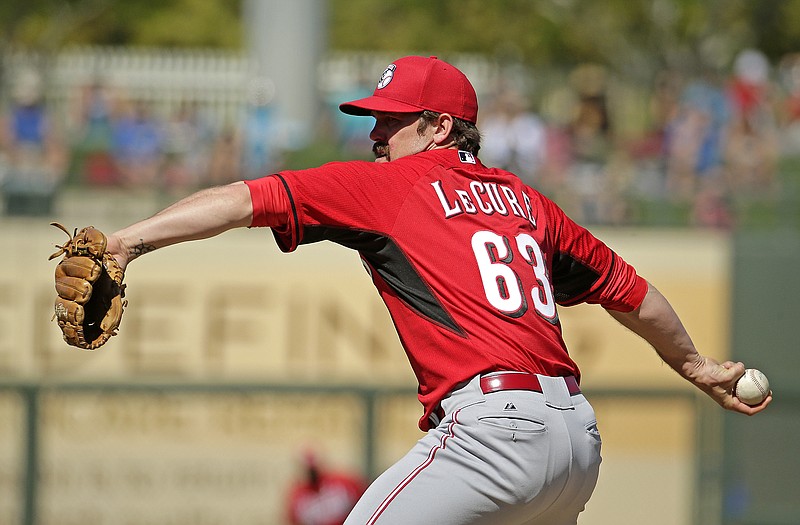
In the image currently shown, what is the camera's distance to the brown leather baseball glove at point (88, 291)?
10.9 feet

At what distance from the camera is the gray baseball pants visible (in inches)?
137

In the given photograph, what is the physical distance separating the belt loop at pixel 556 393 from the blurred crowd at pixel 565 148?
6.91 metres

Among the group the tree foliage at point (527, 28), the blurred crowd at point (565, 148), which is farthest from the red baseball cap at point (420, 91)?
the tree foliage at point (527, 28)

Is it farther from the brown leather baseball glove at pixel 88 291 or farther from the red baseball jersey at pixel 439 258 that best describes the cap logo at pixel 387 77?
the brown leather baseball glove at pixel 88 291

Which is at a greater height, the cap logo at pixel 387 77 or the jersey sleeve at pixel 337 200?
the cap logo at pixel 387 77

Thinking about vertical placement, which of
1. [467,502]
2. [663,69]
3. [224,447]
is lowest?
[224,447]

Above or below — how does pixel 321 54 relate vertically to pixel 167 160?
above

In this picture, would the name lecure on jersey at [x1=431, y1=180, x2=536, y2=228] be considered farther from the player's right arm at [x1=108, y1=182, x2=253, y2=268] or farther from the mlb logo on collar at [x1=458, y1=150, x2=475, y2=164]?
the player's right arm at [x1=108, y1=182, x2=253, y2=268]

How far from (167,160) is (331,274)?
1.81m

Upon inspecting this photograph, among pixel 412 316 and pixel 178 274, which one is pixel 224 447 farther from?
pixel 412 316

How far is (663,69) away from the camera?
26.7 meters

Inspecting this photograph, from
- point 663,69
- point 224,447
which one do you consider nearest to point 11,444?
point 224,447

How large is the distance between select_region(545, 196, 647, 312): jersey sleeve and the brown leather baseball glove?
1.42m

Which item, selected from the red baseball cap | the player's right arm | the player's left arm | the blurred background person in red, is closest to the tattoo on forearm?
the player's right arm
